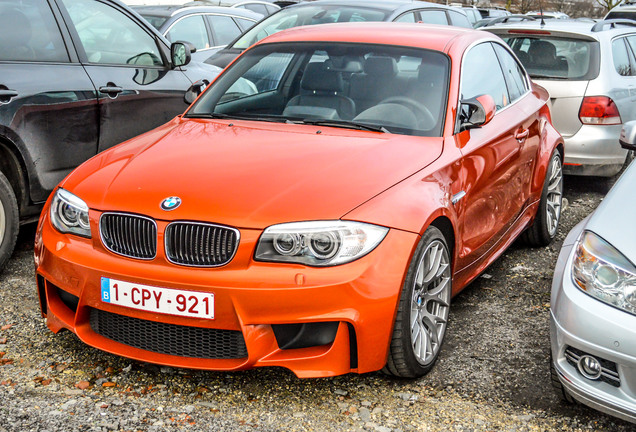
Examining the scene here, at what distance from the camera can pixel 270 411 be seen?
11.3ft

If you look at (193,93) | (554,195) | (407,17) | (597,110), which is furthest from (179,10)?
(554,195)

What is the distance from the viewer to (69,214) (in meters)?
3.67

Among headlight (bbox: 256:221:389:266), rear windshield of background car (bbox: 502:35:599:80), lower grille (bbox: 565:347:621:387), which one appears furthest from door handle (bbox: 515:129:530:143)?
rear windshield of background car (bbox: 502:35:599:80)

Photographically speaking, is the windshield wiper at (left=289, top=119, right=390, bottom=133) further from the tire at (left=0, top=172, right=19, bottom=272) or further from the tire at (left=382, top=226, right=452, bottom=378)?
the tire at (left=0, top=172, right=19, bottom=272)

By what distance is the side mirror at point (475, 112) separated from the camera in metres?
4.38

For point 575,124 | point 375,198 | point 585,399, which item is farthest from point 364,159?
point 575,124

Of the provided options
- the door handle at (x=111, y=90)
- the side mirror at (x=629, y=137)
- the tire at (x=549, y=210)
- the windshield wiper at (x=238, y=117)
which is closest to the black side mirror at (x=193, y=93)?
the windshield wiper at (x=238, y=117)

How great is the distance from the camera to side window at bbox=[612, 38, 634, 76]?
7.61 metres

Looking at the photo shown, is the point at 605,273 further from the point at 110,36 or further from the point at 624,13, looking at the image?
the point at 624,13

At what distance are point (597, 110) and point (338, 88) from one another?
3483 mm

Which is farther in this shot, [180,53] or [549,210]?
[180,53]

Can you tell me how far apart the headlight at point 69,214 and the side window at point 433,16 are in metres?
6.87

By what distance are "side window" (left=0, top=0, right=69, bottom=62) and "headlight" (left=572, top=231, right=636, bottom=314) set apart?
350 centimetres

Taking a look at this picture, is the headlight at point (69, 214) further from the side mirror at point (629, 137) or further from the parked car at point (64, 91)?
the side mirror at point (629, 137)
